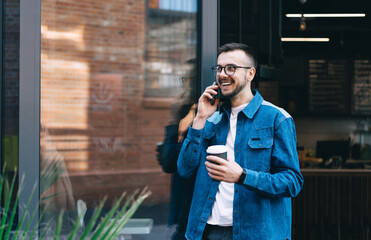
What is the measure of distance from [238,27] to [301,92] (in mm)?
5211

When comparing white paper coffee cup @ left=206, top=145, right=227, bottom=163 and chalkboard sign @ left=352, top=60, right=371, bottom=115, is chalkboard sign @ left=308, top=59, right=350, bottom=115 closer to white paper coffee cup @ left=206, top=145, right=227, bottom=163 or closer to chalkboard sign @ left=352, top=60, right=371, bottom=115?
chalkboard sign @ left=352, top=60, right=371, bottom=115

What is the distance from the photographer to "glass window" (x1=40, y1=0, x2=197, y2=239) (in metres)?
2.97

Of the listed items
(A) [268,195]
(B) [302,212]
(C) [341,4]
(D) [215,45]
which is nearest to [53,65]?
(D) [215,45]

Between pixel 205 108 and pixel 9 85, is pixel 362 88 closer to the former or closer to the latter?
pixel 205 108

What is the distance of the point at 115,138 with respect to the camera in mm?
3047

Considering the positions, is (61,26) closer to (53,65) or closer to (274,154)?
(53,65)

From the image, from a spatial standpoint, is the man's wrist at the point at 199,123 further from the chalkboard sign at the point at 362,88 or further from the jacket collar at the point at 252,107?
the chalkboard sign at the point at 362,88

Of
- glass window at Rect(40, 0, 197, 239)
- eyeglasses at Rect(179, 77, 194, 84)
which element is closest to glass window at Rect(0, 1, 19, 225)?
glass window at Rect(40, 0, 197, 239)

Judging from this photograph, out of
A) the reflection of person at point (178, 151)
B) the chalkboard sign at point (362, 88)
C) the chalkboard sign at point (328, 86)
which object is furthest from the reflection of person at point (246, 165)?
the chalkboard sign at point (362, 88)

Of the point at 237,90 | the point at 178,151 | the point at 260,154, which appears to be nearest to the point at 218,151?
the point at 260,154

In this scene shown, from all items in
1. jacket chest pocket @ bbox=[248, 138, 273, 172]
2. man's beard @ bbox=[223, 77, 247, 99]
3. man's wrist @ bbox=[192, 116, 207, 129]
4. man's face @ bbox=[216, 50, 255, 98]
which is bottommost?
jacket chest pocket @ bbox=[248, 138, 273, 172]

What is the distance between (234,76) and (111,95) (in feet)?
3.71

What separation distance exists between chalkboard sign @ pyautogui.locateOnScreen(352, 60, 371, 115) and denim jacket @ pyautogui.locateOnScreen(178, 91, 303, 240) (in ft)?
21.7

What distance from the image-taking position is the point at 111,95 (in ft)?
9.98
